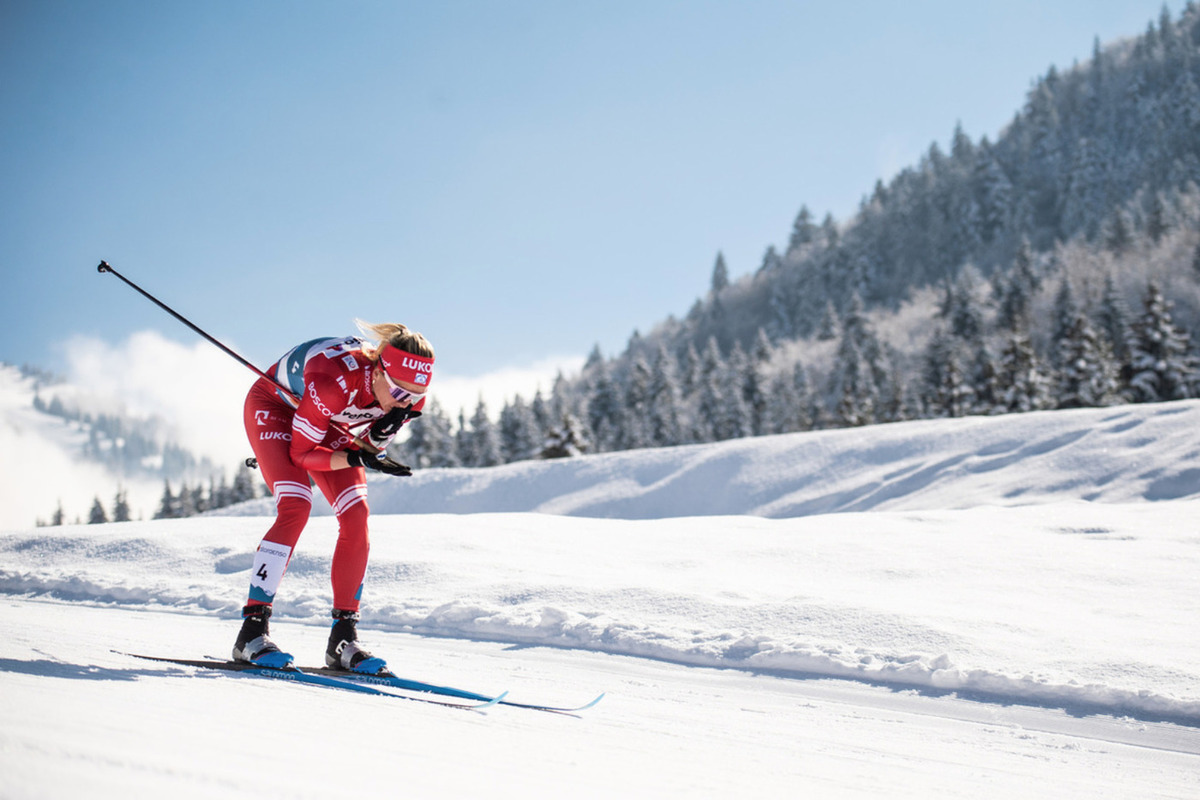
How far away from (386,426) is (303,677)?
4.17ft

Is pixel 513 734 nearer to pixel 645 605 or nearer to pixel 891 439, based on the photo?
pixel 645 605

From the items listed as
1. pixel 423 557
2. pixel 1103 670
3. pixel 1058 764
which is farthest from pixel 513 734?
pixel 423 557

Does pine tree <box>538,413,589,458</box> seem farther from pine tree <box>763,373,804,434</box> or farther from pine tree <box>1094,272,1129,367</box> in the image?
pine tree <box>1094,272,1129,367</box>

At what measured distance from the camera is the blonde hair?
3.67m

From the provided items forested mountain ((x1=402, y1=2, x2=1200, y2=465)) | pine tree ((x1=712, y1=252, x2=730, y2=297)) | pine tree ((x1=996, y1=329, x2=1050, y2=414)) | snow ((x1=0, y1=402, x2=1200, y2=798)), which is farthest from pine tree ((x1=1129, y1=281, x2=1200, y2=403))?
pine tree ((x1=712, y1=252, x2=730, y2=297))

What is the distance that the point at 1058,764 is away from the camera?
291cm

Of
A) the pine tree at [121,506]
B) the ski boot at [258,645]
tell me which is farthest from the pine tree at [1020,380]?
the pine tree at [121,506]

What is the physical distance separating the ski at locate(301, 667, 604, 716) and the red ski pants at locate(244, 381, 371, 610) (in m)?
0.34

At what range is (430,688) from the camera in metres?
3.28

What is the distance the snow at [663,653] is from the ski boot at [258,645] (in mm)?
331

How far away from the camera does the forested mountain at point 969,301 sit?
1566 inches

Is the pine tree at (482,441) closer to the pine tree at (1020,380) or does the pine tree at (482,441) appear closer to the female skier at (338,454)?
the pine tree at (1020,380)

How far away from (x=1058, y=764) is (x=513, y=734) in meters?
2.18

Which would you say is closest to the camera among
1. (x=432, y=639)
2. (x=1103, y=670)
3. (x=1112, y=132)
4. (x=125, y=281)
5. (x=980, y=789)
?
(x=980, y=789)
